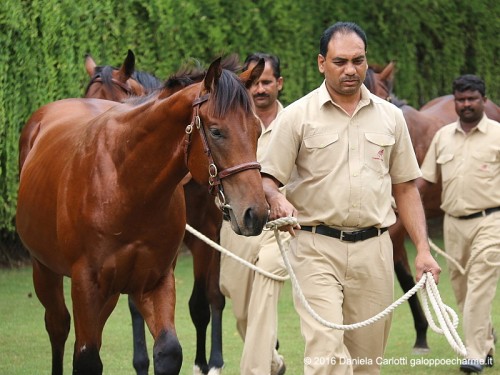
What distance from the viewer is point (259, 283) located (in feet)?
24.3

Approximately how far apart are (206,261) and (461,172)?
210 centimetres

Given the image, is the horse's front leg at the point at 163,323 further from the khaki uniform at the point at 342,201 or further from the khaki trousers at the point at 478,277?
the khaki trousers at the point at 478,277

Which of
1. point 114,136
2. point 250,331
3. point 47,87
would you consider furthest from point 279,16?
point 114,136

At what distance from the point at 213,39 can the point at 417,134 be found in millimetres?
3538

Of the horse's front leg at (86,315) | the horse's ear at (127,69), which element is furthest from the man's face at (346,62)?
the horse's ear at (127,69)

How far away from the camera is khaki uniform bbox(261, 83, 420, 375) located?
550 cm

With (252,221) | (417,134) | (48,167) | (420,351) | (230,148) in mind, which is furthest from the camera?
(417,134)

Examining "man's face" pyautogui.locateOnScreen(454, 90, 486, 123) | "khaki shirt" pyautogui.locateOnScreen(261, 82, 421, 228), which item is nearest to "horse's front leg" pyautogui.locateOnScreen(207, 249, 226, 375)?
"man's face" pyautogui.locateOnScreen(454, 90, 486, 123)

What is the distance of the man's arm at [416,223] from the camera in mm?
5426

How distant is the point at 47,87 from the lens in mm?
11883

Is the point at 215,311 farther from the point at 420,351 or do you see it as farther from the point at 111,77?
the point at 111,77

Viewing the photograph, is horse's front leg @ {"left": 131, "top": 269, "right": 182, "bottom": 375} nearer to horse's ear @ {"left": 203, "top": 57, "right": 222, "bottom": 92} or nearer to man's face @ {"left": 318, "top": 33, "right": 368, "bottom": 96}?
horse's ear @ {"left": 203, "top": 57, "right": 222, "bottom": 92}

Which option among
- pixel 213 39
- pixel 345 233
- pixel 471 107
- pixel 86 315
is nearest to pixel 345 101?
pixel 345 233

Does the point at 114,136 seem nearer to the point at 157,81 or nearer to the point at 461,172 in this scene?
the point at 157,81
